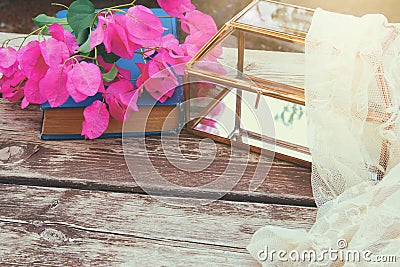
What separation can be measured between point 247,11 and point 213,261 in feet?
1.42

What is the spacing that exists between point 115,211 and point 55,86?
224 millimetres

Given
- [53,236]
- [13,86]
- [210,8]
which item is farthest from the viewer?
[210,8]

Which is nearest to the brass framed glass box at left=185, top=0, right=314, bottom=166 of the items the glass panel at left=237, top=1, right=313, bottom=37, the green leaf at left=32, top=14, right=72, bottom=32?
Result: the glass panel at left=237, top=1, right=313, bottom=37

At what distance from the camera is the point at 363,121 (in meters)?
0.85

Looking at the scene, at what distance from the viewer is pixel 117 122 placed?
101 cm

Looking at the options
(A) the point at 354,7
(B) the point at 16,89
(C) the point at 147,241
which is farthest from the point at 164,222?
(A) the point at 354,7

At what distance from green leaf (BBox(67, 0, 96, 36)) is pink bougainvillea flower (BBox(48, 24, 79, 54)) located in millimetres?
29

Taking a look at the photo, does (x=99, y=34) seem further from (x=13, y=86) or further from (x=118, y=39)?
(x=13, y=86)

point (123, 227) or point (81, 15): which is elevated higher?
point (81, 15)

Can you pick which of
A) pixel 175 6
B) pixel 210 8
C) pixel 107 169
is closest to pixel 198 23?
pixel 175 6

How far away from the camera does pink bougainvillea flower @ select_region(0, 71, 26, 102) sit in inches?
40.3

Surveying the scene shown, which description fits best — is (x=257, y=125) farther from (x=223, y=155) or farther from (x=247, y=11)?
(x=247, y=11)

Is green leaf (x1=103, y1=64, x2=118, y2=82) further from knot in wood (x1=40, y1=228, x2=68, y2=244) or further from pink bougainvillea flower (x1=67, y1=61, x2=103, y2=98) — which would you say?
knot in wood (x1=40, y1=228, x2=68, y2=244)

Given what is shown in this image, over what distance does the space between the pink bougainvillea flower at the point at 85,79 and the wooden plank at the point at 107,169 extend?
0.37ft
